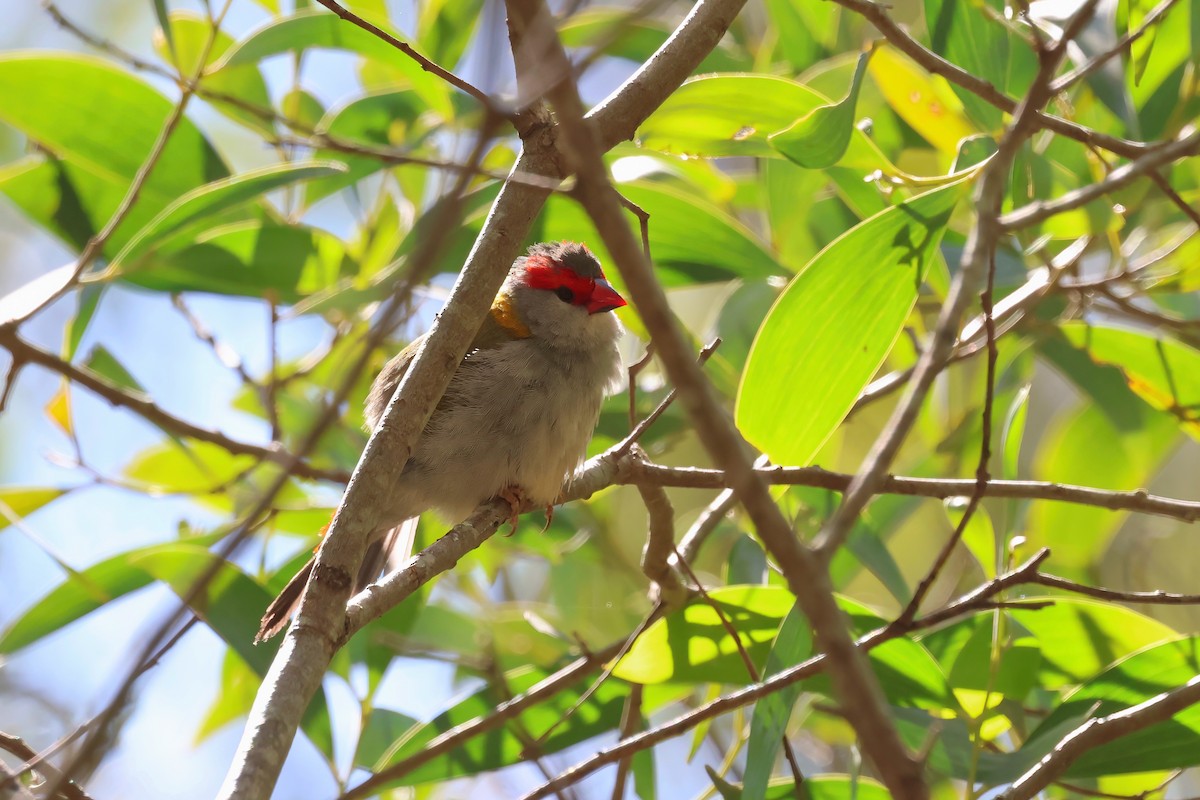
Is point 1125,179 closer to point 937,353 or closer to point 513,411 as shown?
point 937,353

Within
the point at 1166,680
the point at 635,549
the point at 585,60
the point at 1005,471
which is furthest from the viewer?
the point at 635,549

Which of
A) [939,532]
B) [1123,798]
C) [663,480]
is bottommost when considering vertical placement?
[1123,798]

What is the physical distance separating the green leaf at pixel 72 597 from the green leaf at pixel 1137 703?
2.67 meters

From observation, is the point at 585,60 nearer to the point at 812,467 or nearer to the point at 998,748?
the point at 812,467

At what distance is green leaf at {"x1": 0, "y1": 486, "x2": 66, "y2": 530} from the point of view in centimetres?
395

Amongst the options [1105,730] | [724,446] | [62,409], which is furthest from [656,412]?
[62,409]

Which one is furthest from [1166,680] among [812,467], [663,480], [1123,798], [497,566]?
[497,566]

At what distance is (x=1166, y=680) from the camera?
110 inches

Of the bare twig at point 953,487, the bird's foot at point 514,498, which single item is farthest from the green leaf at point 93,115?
the bare twig at point 953,487

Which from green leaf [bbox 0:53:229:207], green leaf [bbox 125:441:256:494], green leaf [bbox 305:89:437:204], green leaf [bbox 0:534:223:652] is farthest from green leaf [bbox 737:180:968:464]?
green leaf [bbox 125:441:256:494]

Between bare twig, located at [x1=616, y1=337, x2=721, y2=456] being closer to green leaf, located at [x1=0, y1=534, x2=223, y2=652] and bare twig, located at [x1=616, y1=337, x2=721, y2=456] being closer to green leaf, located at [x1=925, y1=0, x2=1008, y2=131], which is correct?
green leaf, located at [x1=925, y1=0, x2=1008, y2=131]

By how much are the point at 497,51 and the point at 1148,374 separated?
10.0 ft

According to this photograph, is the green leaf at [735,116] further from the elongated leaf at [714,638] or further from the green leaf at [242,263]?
the green leaf at [242,263]

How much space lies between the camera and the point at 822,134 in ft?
9.10
